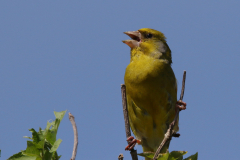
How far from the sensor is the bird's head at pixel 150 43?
4.78m

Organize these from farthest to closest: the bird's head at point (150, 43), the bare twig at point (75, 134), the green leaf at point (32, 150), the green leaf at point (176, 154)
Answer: the bird's head at point (150, 43), the green leaf at point (176, 154), the green leaf at point (32, 150), the bare twig at point (75, 134)

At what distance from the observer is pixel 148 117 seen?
4.19 m

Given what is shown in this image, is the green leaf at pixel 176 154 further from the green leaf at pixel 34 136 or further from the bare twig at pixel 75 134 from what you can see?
the green leaf at pixel 34 136

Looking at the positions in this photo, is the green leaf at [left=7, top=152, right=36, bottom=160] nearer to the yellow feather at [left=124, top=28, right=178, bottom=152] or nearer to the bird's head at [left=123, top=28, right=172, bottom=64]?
the yellow feather at [left=124, top=28, right=178, bottom=152]

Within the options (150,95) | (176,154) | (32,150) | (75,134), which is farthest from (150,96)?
(32,150)

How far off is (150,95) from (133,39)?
1255mm

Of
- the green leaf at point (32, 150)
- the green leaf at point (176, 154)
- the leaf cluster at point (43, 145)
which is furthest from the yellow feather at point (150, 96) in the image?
the green leaf at point (32, 150)

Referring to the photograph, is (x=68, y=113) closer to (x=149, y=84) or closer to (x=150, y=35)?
(x=149, y=84)

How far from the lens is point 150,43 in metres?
4.91

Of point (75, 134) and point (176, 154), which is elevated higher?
point (75, 134)

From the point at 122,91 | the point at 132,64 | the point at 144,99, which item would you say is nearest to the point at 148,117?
the point at 144,99

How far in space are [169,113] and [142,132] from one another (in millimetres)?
525

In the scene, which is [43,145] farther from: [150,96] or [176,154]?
[150,96]

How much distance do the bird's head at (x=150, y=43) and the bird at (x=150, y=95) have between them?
0.02 m
